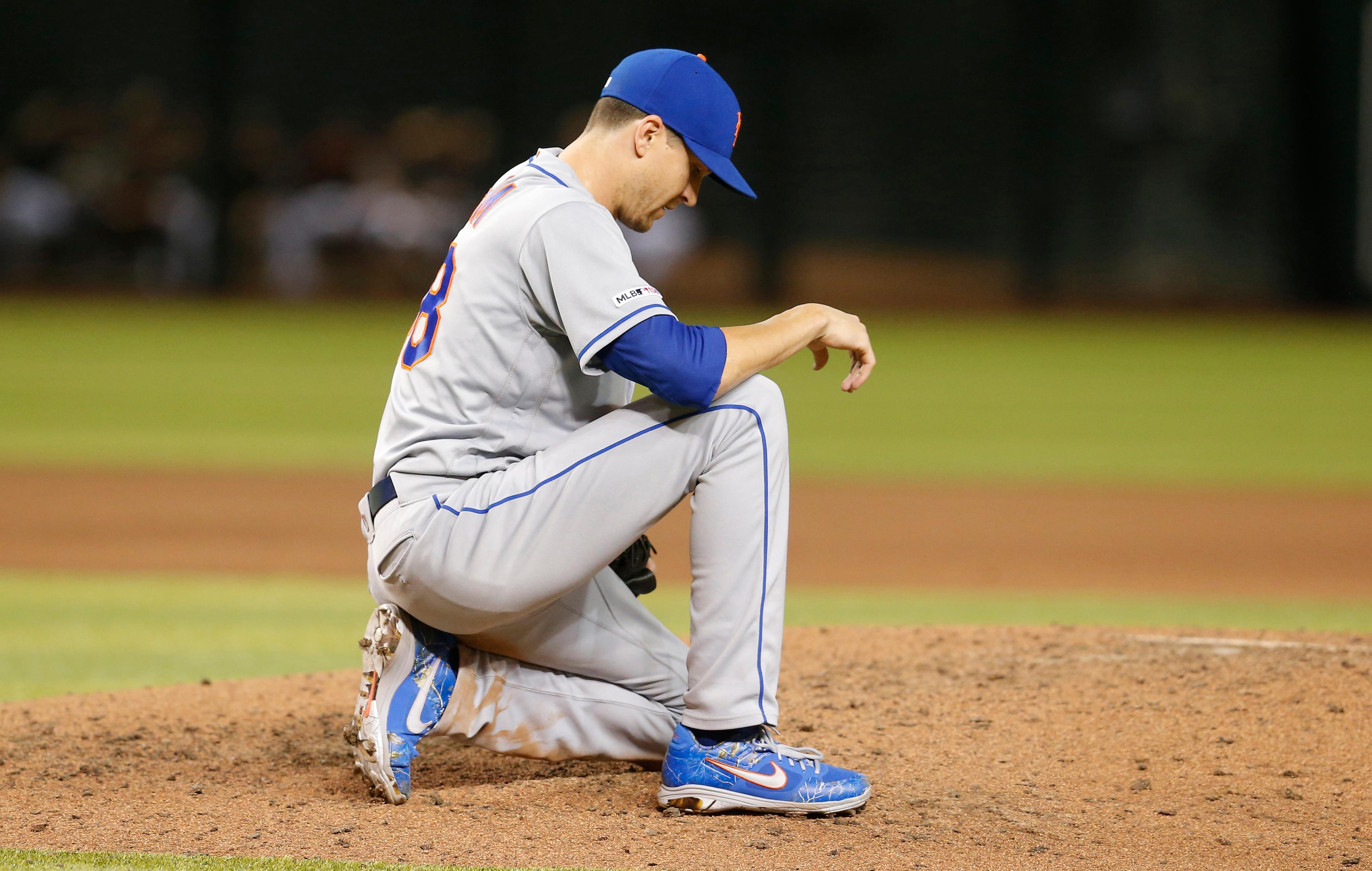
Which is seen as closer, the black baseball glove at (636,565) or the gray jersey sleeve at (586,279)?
the gray jersey sleeve at (586,279)

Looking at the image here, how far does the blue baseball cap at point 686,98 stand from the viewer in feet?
9.21

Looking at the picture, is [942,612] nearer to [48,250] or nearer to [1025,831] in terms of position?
[1025,831]

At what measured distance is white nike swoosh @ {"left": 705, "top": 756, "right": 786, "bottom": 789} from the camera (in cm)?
280

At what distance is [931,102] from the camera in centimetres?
2273

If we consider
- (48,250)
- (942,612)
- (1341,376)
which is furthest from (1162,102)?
(942,612)

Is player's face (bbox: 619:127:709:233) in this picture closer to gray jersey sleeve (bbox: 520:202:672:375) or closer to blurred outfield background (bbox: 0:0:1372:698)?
gray jersey sleeve (bbox: 520:202:672:375)

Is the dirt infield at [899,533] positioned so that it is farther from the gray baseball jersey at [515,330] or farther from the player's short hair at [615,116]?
the player's short hair at [615,116]

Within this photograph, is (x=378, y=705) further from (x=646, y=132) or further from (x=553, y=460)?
(x=646, y=132)

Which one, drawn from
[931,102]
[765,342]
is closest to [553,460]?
[765,342]

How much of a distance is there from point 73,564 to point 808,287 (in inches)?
650

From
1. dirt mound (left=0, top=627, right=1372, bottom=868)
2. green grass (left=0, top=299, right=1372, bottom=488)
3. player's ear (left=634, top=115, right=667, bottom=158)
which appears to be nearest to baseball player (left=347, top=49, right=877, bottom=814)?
player's ear (left=634, top=115, right=667, bottom=158)

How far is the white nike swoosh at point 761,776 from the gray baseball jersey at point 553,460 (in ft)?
0.28

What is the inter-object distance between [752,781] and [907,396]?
1138cm

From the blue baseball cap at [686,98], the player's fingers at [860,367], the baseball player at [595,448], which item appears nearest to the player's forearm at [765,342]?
the baseball player at [595,448]
